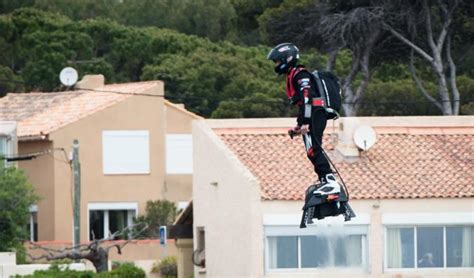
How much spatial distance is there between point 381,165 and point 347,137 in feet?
4.10

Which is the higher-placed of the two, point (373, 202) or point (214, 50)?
point (214, 50)

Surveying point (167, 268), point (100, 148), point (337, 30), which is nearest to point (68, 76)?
point (100, 148)

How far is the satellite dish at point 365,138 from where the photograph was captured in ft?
163

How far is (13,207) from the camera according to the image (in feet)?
198

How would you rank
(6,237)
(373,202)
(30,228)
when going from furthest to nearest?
(30,228), (6,237), (373,202)

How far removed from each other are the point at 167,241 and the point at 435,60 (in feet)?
37.3

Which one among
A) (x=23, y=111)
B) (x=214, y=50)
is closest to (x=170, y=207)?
(x=23, y=111)

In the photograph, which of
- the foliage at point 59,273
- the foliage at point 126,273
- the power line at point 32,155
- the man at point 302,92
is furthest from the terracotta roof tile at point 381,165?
the man at point 302,92

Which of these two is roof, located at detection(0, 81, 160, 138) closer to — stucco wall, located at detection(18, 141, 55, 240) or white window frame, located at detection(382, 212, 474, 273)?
stucco wall, located at detection(18, 141, 55, 240)

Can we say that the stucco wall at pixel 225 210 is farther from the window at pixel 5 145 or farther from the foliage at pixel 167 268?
the window at pixel 5 145

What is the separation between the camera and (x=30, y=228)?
69.8 m

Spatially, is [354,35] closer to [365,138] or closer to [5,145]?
[5,145]

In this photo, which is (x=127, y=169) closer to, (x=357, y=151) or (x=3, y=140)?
(x=3, y=140)

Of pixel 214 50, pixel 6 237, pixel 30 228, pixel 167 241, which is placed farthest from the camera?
pixel 214 50
